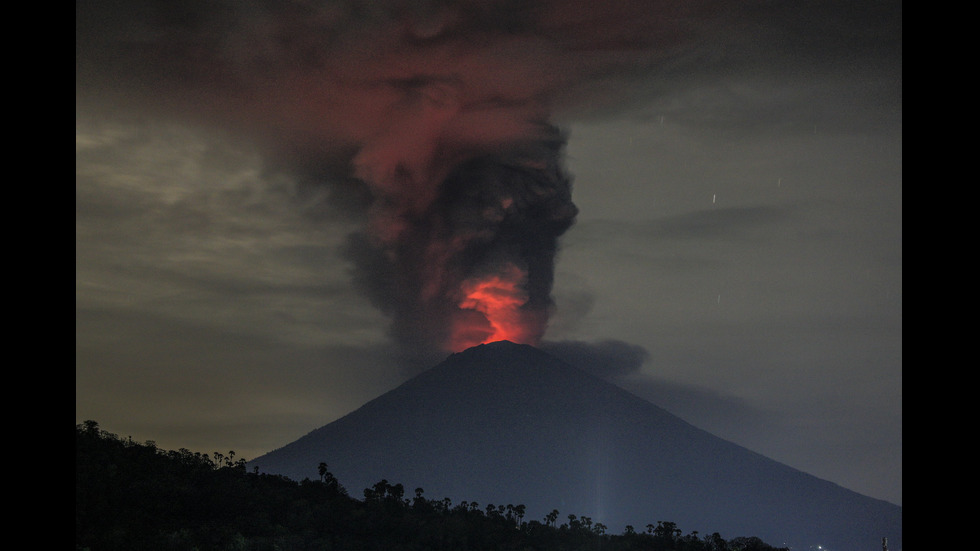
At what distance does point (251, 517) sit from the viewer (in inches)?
1558

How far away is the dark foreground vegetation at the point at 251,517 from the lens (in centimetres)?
3397

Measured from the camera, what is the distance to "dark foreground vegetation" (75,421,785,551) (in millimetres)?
33969

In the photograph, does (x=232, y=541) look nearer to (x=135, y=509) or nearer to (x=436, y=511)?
(x=135, y=509)

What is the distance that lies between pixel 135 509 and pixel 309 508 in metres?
9.95

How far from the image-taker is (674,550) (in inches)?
1956
